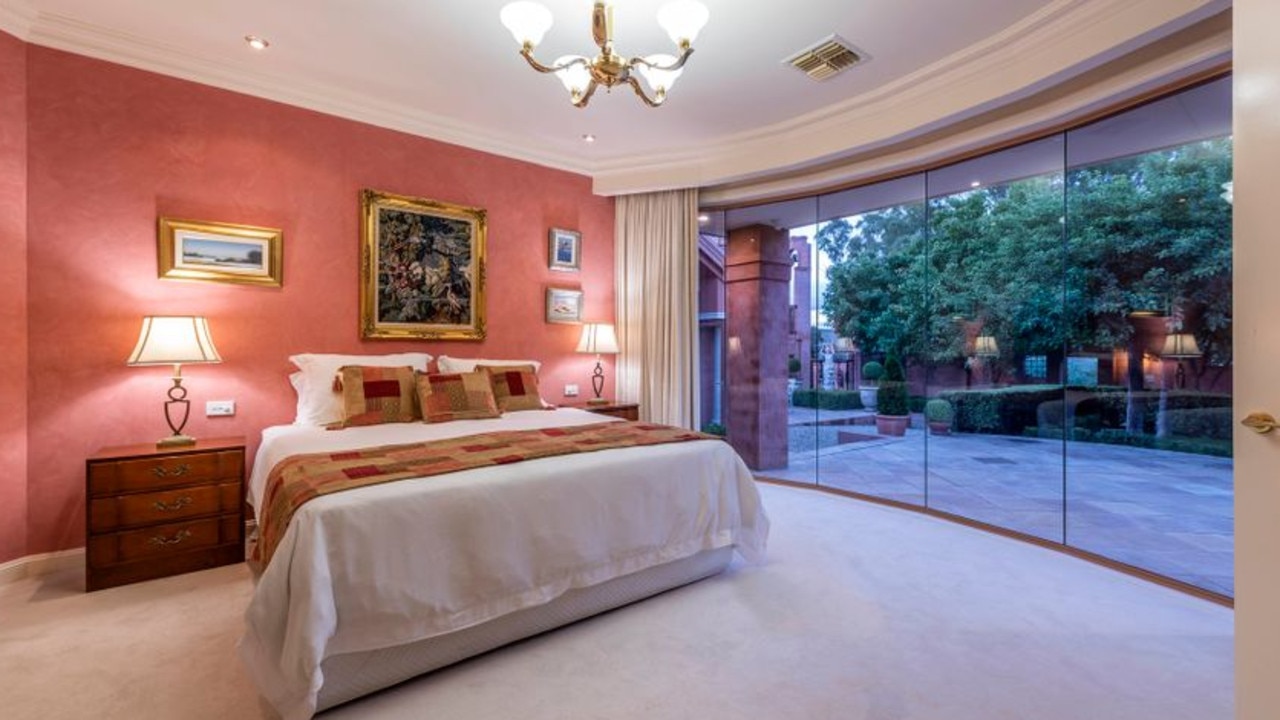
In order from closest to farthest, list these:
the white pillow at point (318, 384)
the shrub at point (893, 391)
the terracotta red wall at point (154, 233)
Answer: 1. the terracotta red wall at point (154, 233)
2. the white pillow at point (318, 384)
3. the shrub at point (893, 391)

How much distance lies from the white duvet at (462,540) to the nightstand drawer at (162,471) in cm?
18

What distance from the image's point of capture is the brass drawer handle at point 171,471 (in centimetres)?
287

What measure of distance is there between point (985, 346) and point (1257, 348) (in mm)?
2817

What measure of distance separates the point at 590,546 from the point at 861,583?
1.50 m

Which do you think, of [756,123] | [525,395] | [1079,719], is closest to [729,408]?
[525,395]

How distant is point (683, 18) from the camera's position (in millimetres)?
2258

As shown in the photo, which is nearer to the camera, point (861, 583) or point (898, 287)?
point (861, 583)

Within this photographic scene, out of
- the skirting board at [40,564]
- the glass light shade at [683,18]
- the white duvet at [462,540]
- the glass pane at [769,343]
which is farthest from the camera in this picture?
the glass pane at [769,343]

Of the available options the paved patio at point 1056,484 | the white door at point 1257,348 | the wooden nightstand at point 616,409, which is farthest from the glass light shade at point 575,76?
the paved patio at point 1056,484

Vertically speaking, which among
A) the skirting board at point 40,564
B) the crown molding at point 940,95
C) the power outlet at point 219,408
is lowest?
the skirting board at point 40,564

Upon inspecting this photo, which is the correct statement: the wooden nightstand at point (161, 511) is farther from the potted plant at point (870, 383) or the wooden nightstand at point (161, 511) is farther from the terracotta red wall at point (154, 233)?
the potted plant at point (870, 383)

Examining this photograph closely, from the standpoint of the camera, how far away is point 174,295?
327cm

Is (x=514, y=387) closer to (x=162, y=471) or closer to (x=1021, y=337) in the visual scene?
(x=162, y=471)

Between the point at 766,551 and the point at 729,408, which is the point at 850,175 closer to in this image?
the point at 729,408
